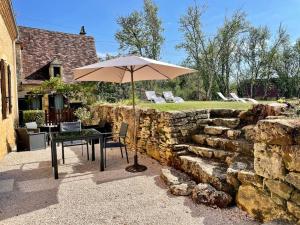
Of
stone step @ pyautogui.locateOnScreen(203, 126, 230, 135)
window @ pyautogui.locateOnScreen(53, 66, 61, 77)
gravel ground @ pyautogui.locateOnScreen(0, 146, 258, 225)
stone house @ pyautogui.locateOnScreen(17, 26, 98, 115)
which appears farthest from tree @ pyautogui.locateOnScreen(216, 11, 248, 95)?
gravel ground @ pyautogui.locateOnScreen(0, 146, 258, 225)

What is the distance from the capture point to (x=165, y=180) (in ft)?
15.4

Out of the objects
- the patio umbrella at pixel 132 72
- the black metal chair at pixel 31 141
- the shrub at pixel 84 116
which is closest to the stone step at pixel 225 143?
the patio umbrella at pixel 132 72

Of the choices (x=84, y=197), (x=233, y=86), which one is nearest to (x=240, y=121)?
(x=84, y=197)

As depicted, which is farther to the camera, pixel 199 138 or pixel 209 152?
pixel 199 138

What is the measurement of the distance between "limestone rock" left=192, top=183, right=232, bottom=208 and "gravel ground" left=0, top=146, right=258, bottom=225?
0.30ft

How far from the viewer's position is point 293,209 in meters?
2.80

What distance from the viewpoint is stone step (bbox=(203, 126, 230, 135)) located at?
17.0ft

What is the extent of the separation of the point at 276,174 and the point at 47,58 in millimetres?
18422

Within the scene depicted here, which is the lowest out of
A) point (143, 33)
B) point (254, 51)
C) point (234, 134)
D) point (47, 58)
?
point (234, 134)

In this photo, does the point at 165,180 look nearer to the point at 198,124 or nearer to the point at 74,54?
the point at 198,124

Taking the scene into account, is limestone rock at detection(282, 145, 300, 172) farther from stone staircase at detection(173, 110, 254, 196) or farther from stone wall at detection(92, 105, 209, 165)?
stone wall at detection(92, 105, 209, 165)

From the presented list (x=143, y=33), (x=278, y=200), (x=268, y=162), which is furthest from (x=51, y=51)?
(x=278, y=200)

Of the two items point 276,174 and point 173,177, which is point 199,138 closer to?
point 173,177

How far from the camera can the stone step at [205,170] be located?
3.90 m
